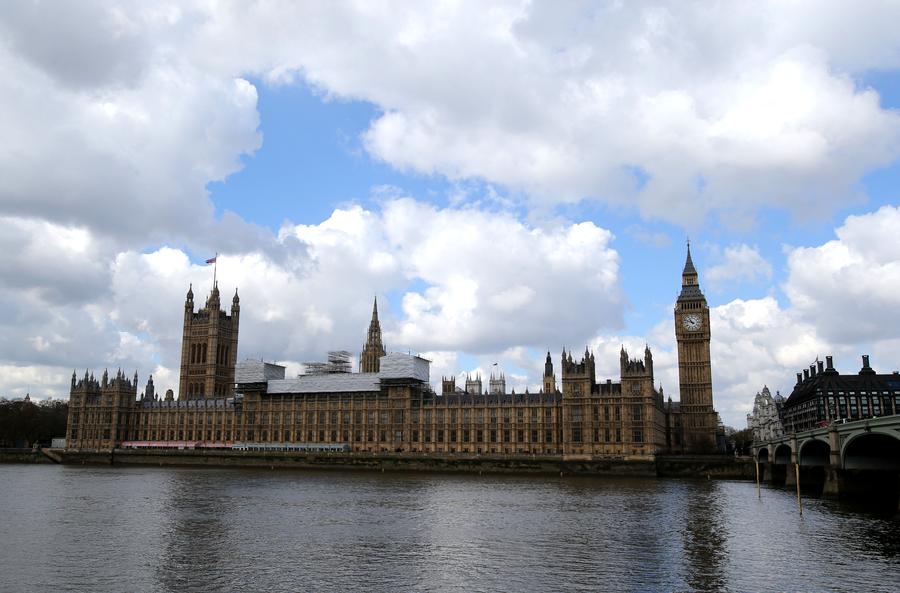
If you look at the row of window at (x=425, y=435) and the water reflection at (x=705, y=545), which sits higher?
the row of window at (x=425, y=435)

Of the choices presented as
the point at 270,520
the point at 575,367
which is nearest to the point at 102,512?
the point at 270,520

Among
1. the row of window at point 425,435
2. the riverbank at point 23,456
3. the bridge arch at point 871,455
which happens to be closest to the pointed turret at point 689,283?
the row of window at point 425,435

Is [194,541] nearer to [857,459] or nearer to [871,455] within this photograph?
[857,459]

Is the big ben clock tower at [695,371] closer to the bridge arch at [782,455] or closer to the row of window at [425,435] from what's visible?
the row of window at [425,435]

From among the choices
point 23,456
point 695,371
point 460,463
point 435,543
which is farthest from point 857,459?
point 23,456

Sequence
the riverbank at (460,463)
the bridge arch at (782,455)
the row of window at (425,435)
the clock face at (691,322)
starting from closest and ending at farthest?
the bridge arch at (782,455), the riverbank at (460,463), the row of window at (425,435), the clock face at (691,322)

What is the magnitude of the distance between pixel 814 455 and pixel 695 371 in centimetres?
6734

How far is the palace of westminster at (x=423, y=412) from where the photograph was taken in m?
143

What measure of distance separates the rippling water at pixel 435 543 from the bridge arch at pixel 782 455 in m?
37.0

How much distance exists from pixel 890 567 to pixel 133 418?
18528cm

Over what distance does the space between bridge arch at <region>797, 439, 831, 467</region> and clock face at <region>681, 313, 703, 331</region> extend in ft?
229

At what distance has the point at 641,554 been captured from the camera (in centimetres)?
4309

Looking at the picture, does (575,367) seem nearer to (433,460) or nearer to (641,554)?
(433,460)

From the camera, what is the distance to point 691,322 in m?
172
